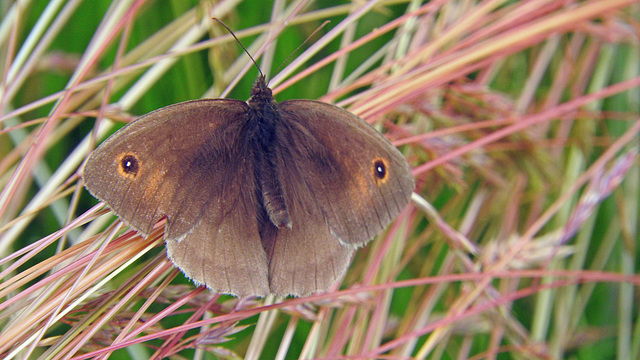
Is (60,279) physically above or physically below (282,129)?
below

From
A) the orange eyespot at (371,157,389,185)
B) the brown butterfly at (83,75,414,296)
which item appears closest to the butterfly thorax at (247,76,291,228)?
the brown butterfly at (83,75,414,296)

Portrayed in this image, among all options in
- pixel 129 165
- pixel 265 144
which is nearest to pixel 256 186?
pixel 265 144

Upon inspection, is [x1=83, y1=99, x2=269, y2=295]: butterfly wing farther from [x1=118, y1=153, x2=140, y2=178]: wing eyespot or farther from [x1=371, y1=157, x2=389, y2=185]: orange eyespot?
[x1=371, y1=157, x2=389, y2=185]: orange eyespot

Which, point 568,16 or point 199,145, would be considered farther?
point 568,16

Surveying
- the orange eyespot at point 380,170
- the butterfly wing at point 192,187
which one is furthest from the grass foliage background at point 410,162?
the orange eyespot at point 380,170

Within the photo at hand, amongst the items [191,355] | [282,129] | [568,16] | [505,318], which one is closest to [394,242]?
[505,318]

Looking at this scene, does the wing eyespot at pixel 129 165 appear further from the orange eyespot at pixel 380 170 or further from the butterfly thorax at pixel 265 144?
the orange eyespot at pixel 380 170

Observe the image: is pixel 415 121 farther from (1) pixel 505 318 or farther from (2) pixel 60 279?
(2) pixel 60 279
